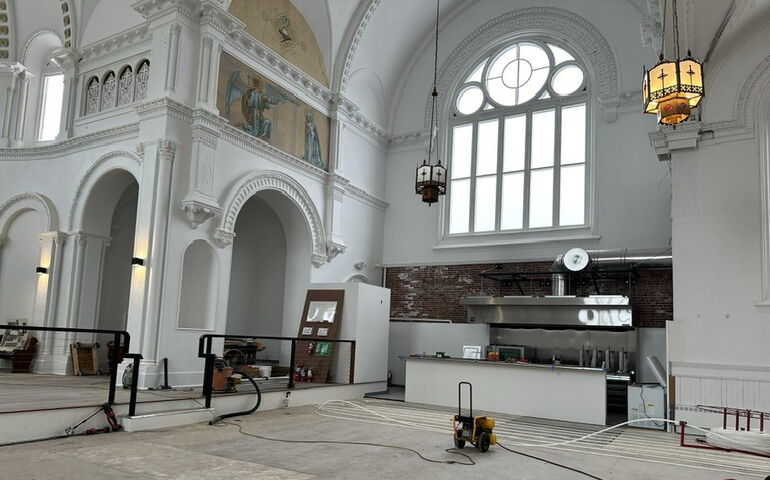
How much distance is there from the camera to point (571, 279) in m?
15.7

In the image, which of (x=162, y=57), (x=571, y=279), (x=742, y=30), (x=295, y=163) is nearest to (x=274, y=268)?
(x=295, y=163)

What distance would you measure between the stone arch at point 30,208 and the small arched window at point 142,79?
3915 millimetres

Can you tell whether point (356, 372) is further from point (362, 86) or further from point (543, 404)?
point (362, 86)

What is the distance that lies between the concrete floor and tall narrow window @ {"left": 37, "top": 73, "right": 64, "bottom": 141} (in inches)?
465

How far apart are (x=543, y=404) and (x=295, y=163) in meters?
Answer: 8.72

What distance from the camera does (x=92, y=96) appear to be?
1511 cm

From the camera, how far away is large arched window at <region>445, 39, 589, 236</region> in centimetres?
1702

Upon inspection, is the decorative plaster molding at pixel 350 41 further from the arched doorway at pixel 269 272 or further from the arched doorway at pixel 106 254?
the arched doorway at pixel 106 254

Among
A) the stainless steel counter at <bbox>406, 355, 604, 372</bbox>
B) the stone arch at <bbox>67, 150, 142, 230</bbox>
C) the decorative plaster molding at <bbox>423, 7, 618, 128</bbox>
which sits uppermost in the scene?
the decorative plaster molding at <bbox>423, 7, 618, 128</bbox>

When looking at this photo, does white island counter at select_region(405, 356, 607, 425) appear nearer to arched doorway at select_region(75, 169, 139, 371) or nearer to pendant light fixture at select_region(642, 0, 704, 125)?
pendant light fixture at select_region(642, 0, 704, 125)

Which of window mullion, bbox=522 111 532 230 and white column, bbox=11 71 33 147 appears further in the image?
window mullion, bbox=522 111 532 230

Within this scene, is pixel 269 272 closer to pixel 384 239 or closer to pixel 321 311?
pixel 384 239

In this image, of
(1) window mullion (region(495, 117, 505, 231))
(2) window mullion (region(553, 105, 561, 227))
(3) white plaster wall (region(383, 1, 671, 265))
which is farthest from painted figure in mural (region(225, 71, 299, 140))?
(2) window mullion (region(553, 105, 561, 227))

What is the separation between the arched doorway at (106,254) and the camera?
576 inches
